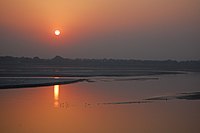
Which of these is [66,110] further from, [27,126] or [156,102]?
[156,102]

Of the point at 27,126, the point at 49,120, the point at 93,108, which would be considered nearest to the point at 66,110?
the point at 93,108

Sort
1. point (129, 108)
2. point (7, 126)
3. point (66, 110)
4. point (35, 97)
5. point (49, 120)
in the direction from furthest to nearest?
point (35, 97), point (129, 108), point (66, 110), point (49, 120), point (7, 126)

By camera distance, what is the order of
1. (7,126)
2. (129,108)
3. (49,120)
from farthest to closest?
(129,108), (49,120), (7,126)

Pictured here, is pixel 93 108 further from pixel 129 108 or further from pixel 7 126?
pixel 7 126

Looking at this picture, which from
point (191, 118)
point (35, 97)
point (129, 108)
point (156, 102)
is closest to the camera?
point (191, 118)

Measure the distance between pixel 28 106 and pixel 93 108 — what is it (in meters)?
3.49

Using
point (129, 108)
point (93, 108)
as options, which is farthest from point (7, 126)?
point (129, 108)

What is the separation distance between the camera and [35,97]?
22875 mm

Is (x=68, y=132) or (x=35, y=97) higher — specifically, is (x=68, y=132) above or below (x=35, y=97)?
below

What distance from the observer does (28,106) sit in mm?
18734

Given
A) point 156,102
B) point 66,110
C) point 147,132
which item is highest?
point 156,102

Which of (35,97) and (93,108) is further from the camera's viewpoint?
(35,97)

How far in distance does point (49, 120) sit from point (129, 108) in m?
5.41

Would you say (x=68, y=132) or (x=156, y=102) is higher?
(x=156, y=102)
